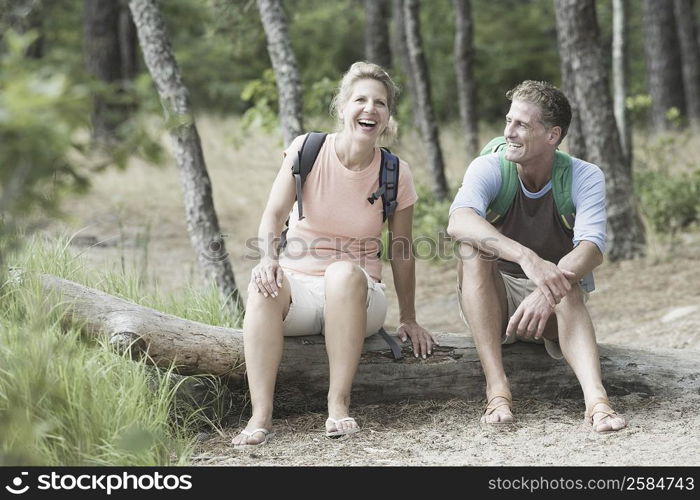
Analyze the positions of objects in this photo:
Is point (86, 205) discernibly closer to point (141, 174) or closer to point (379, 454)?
point (141, 174)

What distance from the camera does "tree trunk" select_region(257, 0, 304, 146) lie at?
255 inches

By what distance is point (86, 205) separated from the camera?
11.5 m

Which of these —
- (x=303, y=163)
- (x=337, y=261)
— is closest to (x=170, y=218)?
(x=303, y=163)

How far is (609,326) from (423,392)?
266cm

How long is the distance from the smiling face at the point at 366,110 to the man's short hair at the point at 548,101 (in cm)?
61

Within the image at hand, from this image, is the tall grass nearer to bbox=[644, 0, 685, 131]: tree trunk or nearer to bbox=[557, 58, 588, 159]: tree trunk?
bbox=[557, 58, 588, 159]: tree trunk

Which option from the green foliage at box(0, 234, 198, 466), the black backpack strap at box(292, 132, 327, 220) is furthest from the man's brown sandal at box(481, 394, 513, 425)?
the green foliage at box(0, 234, 198, 466)

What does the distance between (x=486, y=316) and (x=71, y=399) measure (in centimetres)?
177

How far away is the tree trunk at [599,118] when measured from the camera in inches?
312

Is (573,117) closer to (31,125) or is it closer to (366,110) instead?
(366,110)

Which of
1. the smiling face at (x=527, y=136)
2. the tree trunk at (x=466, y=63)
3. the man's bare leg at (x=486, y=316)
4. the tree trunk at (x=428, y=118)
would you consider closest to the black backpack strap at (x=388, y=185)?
the man's bare leg at (x=486, y=316)

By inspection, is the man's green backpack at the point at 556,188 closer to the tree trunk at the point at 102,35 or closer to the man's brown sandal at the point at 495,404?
the man's brown sandal at the point at 495,404

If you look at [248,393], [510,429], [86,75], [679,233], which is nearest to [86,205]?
[679,233]

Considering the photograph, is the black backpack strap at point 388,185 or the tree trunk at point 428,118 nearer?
the black backpack strap at point 388,185
